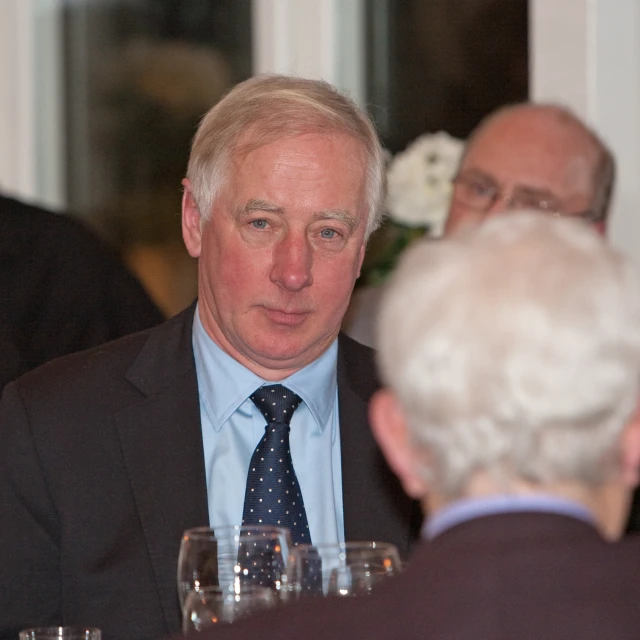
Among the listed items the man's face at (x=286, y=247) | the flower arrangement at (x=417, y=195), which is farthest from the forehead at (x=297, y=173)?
the flower arrangement at (x=417, y=195)

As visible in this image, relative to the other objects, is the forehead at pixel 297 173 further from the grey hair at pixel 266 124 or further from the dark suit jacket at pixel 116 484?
the dark suit jacket at pixel 116 484

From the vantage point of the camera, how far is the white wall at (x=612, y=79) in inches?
160

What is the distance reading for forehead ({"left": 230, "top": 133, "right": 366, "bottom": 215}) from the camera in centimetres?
247

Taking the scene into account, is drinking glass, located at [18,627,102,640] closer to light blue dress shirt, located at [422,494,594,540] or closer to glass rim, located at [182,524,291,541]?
glass rim, located at [182,524,291,541]

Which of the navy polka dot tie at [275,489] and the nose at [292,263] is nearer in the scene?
the navy polka dot tie at [275,489]

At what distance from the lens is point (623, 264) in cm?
128

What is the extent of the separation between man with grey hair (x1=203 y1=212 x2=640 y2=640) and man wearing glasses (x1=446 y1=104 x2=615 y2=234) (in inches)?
98.9

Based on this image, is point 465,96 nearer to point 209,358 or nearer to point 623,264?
point 209,358

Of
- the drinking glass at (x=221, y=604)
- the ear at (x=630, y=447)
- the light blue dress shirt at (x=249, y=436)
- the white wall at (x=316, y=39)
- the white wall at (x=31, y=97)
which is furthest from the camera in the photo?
the white wall at (x=31, y=97)

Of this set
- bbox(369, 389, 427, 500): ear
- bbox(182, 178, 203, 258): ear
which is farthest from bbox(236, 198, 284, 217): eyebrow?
bbox(369, 389, 427, 500): ear

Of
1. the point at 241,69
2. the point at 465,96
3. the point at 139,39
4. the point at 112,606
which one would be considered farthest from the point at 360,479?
the point at 139,39

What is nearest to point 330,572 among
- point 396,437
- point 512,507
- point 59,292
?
point 396,437

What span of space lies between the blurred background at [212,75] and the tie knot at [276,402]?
1.96 m

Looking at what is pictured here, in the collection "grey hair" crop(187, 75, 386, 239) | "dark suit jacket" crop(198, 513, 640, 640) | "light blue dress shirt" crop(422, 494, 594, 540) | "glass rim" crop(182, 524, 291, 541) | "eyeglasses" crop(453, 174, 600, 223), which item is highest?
"grey hair" crop(187, 75, 386, 239)
